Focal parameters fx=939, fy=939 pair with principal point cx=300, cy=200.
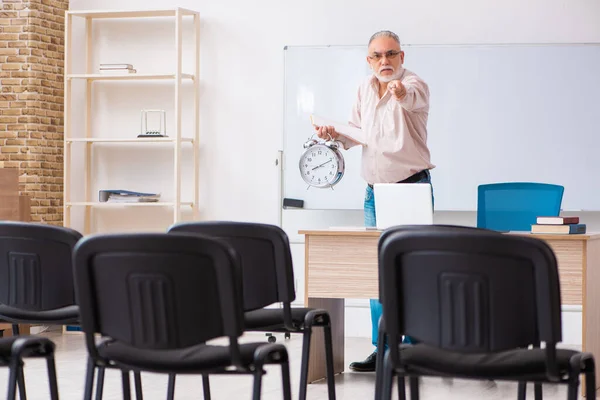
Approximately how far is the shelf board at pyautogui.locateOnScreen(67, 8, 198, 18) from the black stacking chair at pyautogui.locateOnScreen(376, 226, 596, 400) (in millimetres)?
4806

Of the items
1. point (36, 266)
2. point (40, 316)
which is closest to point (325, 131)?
point (40, 316)

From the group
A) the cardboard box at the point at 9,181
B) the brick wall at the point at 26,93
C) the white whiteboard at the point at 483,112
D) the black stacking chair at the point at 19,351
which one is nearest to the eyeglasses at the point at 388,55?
the white whiteboard at the point at 483,112

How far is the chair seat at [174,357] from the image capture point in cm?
251

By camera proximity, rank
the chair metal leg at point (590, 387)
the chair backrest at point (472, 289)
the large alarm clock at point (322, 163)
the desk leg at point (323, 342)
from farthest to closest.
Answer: the large alarm clock at point (322, 163)
the desk leg at point (323, 342)
the chair metal leg at point (590, 387)
the chair backrest at point (472, 289)

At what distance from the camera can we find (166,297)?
94.0 inches

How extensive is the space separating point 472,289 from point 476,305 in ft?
0.13

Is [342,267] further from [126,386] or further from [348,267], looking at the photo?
[126,386]

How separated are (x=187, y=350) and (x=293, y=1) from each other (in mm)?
4813

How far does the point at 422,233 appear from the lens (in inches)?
91.5

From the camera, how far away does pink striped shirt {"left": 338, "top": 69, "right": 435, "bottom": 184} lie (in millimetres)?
4977

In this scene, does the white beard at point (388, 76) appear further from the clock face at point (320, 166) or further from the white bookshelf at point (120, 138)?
the white bookshelf at point (120, 138)

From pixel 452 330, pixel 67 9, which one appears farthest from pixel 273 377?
pixel 67 9

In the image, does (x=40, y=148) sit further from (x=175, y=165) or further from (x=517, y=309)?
(x=517, y=309)

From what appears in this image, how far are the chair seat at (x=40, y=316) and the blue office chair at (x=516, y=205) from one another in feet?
6.65
